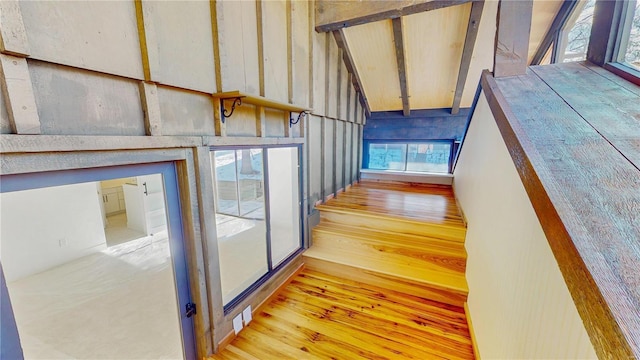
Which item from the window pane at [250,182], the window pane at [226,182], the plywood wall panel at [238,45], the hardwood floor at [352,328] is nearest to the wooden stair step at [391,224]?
the hardwood floor at [352,328]

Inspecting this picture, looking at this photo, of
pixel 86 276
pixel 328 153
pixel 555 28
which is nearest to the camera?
pixel 86 276

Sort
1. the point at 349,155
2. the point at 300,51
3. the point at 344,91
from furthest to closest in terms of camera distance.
A: the point at 349,155
the point at 344,91
the point at 300,51

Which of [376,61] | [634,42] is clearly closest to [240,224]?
[376,61]

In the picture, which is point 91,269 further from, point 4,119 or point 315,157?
point 315,157

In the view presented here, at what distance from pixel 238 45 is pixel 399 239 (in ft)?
8.60

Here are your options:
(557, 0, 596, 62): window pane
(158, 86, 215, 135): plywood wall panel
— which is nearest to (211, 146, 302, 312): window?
(158, 86, 215, 135): plywood wall panel

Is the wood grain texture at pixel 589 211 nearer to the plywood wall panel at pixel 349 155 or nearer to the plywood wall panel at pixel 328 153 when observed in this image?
the plywood wall panel at pixel 328 153

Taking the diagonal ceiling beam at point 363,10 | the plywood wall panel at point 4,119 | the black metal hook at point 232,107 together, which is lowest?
the plywood wall panel at point 4,119

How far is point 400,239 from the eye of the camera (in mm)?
2912

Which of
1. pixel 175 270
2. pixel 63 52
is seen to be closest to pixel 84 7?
pixel 63 52

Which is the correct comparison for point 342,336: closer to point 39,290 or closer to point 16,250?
point 16,250

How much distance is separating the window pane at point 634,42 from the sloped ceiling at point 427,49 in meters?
1.36

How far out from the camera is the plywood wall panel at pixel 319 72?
298 cm

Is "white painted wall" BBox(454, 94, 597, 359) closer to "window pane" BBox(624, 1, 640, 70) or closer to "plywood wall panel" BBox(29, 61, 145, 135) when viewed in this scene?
"window pane" BBox(624, 1, 640, 70)
